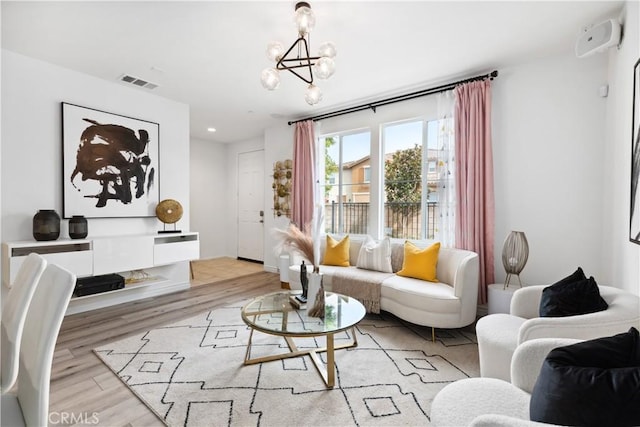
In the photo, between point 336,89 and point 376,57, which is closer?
point 376,57

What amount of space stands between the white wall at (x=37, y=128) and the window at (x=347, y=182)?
2676 mm

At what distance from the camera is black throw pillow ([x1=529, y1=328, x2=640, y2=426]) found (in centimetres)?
78

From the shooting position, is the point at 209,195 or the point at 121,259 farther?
the point at 209,195

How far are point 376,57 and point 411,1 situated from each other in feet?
2.52

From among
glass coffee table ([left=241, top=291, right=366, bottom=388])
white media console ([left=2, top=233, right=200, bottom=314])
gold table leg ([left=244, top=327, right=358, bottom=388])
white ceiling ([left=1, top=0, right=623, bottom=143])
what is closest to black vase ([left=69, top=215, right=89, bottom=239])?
white media console ([left=2, top=233, right=200, bottom=314])

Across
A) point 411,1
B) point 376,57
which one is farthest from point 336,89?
point 411,1

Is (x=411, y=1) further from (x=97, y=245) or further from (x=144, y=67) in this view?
(x=97, y=245)

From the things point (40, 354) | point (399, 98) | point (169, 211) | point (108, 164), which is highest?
point (399, 98)

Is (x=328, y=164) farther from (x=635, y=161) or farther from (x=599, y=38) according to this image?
(x=635, y=161)

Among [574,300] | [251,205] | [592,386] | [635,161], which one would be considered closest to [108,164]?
[251,205]

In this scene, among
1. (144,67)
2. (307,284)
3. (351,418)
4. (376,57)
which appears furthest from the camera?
(144,67)

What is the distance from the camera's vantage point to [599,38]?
215 centimetres

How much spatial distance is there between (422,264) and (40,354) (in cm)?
284

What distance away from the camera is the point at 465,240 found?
310 centimetres
